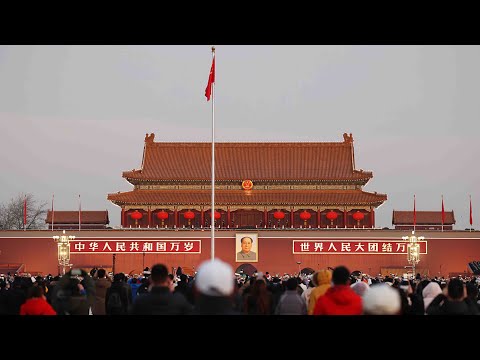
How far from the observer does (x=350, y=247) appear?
4494cm

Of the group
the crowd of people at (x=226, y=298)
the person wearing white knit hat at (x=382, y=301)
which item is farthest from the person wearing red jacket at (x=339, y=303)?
the person wearing white knit hat at (x=382, y=301)

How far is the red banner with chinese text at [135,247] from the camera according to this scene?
4475 centimetres

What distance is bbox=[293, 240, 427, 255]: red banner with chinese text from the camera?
4478cm

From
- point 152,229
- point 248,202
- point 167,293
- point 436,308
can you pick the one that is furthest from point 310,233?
point 167,293

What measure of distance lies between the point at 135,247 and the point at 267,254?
678cm

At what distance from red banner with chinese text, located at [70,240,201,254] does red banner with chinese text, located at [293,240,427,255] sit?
17.9 feet

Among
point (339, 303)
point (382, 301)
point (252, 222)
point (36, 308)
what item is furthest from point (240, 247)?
point (382, 301)

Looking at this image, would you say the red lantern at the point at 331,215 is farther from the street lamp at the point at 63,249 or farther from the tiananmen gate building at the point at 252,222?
the street lamp at the point at 63,249

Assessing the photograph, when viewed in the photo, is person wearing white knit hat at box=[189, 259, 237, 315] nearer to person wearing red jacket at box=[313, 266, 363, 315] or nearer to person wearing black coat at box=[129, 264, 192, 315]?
person wearing black coat at box=[129, 264, 192, 315]

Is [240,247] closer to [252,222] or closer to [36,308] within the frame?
[252,222]

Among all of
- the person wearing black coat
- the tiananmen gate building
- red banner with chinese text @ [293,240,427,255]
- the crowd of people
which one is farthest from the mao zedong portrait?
the person wearing black coat
